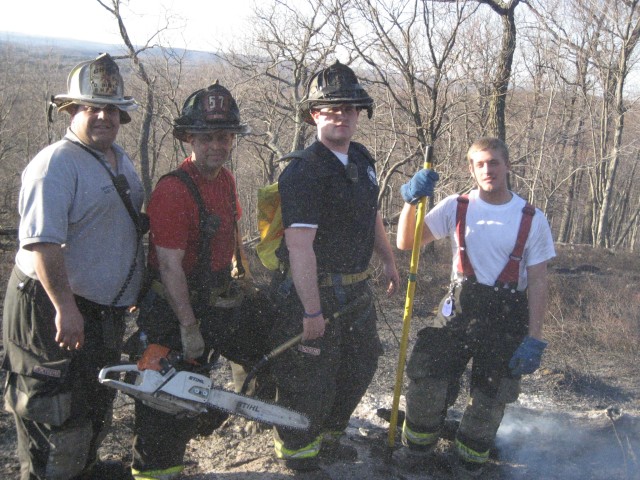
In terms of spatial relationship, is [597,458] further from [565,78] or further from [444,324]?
[565,78]

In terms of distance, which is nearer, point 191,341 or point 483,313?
point 191,341

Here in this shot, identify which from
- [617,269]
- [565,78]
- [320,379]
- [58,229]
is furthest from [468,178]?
[565,78]

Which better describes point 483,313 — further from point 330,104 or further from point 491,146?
point 330,104

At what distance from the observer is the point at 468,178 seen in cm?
1074

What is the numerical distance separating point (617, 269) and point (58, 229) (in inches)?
542

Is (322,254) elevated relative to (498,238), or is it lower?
lower

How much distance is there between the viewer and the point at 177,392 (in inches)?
115

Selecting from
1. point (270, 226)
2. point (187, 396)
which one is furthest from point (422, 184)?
point (187, 396)

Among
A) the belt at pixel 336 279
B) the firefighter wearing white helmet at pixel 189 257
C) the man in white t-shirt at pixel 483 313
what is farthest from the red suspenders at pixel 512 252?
the firefighter wearing white helmet at pixel 189 257

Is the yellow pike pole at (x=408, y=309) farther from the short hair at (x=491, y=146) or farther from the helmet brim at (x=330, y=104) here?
the helmet brim at (x=330, y=104)

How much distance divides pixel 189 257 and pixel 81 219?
0.62 m

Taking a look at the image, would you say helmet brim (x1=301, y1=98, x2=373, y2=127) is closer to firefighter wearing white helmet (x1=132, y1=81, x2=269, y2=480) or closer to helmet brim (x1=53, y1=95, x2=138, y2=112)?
firefighter wearing white helmet (x1=132, y1=81, x2=269, y2=480)

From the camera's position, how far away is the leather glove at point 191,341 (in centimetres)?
297

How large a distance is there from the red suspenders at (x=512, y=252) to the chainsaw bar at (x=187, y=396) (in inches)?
54.6
